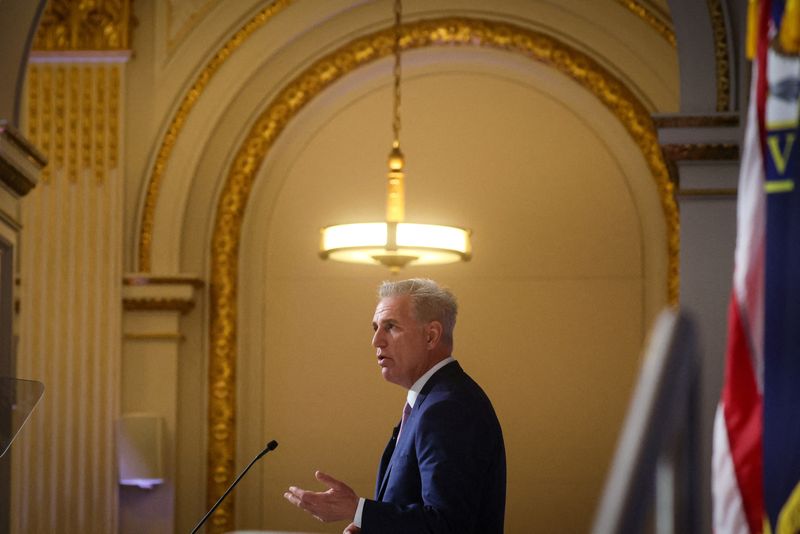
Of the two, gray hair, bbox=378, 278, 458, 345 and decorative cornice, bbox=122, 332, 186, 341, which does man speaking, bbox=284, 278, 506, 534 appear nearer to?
gray hair, bbox=378, 278, 458, 345

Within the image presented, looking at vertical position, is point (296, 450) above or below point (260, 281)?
below

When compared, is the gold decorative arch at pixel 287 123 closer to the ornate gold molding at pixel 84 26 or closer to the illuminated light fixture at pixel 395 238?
the ornate gold molding at pixel 84 26

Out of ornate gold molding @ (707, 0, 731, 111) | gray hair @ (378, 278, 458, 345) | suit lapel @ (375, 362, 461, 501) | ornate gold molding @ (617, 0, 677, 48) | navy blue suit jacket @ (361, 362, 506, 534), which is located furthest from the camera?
ornate gold molding @ (617, 0, 677, 48)

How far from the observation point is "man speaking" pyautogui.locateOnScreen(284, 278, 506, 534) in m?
3.15

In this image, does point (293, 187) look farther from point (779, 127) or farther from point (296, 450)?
point (779, 127)

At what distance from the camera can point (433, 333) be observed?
11.8ft

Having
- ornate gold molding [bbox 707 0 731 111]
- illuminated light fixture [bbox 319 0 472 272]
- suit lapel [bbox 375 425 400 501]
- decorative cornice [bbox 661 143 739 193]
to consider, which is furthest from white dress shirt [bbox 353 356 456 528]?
illuminated light fixture [bbox 319 0 472 272]

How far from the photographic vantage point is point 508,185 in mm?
8008

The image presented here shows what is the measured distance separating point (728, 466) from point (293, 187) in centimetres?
614

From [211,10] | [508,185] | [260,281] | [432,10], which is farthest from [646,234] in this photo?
[211,10]

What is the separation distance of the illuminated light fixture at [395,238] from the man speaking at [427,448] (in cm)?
258

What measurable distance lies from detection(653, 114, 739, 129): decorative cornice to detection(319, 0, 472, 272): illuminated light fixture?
187 centimetres

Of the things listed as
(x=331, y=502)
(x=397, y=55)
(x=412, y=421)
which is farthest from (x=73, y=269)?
(x=331, y=502)

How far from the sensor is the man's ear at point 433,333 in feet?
11.8
